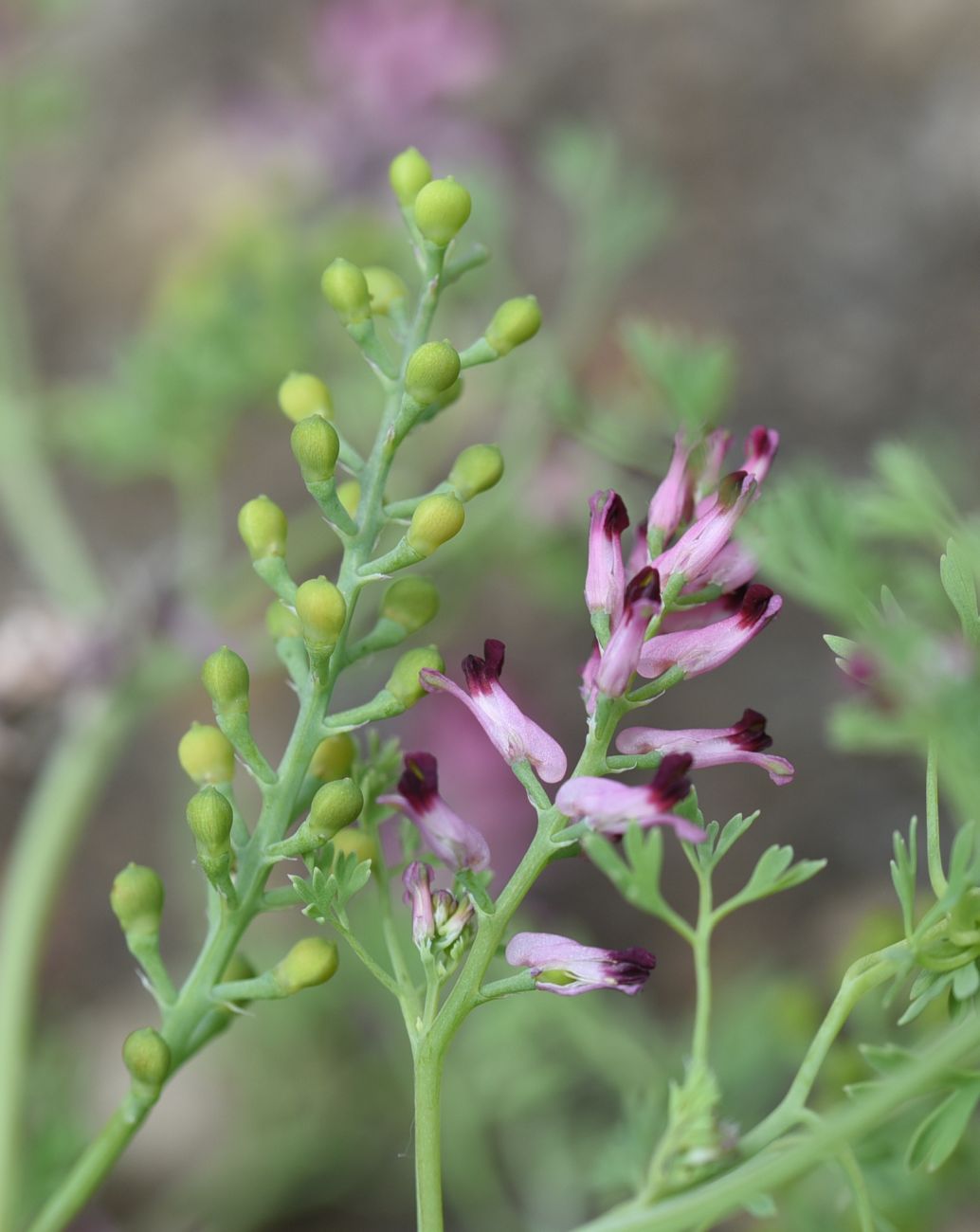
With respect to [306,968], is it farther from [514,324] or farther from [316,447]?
[514,324]

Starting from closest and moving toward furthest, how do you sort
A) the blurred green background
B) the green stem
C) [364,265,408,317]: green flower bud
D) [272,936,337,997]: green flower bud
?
[272,936,337,997]: green flower bud → [364,265,408,317]: green flower bud → the green stem → the blurred green background

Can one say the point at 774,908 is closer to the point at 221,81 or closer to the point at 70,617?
the point at 70,617

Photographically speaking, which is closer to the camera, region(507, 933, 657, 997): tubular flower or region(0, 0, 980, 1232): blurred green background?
region(507, 933, 657, 997): tubular flower

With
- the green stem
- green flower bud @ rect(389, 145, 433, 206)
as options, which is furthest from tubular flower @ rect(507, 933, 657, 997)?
the green stem

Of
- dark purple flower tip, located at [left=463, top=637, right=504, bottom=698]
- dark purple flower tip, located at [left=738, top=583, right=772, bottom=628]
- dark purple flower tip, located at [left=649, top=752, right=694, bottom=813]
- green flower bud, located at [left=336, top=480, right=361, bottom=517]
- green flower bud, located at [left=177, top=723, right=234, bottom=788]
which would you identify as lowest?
dark purple flower tip, located at [left=649, top=752, right=694, bottom=813]

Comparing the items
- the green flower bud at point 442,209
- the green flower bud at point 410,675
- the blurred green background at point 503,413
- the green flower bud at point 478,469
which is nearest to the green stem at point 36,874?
the blurred green background at point 503,413

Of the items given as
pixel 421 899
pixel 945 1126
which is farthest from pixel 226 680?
pixel 945 1126

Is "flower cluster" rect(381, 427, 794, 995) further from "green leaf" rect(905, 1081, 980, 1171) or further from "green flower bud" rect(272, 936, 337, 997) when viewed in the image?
"green leaf" rect(905, 1081, 980, 1171)
